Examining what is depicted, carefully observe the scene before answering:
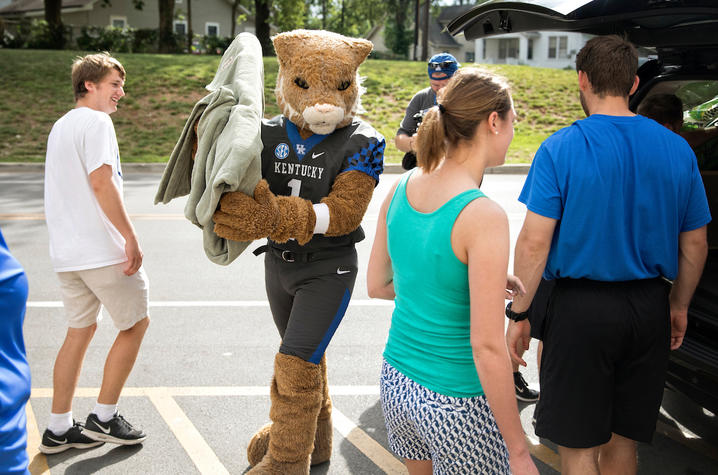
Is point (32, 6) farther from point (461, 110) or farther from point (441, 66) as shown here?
point (461, 110)

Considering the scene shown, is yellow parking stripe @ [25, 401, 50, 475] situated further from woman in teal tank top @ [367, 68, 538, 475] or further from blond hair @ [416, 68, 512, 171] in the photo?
blond hair @ [416, 68, 512, 171]

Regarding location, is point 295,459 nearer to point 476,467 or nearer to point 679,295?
point 476,467

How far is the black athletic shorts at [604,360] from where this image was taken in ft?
8.56

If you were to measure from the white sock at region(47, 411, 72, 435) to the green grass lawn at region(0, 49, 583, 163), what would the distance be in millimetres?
12038

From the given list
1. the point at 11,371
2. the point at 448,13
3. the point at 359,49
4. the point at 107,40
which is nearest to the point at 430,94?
the point at 359,49

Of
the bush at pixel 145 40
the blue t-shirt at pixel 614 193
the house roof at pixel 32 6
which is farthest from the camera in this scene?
the house roof at pixel 32 6

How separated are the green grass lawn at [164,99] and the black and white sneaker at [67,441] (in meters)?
12.1

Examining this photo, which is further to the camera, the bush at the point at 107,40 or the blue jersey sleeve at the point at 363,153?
the bush at the point at 107,40

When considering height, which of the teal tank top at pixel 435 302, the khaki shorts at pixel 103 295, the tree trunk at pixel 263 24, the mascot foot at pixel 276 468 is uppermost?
the tree trunk at pixel 263 24

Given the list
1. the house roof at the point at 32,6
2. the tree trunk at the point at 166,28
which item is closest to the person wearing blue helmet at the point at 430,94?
the tree trunk at the point at 166,28

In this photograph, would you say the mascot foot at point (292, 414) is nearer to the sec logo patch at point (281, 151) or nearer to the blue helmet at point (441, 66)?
the sec logo patch at point (281, 151)

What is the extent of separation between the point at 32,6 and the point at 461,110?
161ft

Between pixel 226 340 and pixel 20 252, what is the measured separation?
352 centimetres

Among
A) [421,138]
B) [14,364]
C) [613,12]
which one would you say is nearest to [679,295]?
[613,12]
